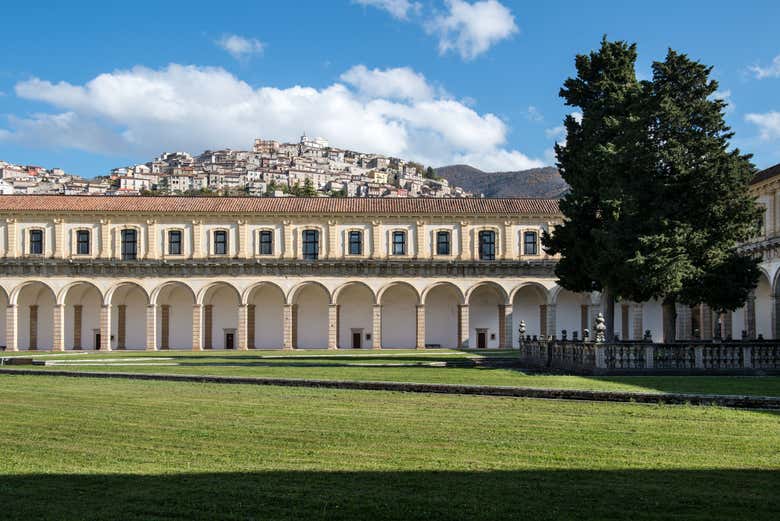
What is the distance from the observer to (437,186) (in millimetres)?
188750

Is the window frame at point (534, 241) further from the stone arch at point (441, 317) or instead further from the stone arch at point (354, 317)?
the stone arch at point (354, 317)

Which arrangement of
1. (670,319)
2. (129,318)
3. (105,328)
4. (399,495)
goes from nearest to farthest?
(399,495) < (670,319) < (105,328) < (129,318)

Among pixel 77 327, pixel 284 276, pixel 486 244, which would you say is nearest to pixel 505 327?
pixel 486 244

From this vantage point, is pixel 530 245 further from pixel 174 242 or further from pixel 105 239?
pixel 105 239

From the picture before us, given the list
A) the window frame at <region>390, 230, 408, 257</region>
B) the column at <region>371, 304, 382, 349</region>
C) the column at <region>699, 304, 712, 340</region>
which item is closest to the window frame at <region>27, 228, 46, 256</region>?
the column at <region>371, 304, 382, 349</region>

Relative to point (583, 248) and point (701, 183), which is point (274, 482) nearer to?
point (701, 183)

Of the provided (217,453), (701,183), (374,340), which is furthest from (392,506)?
(374,340)

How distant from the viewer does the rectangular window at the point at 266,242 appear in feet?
175

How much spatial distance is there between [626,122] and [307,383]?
1423cm

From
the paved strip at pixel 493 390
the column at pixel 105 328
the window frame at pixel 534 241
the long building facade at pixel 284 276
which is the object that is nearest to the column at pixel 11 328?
the long building facade at pixel 284 276

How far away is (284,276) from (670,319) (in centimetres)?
2863

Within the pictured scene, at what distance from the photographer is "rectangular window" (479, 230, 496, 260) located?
53719mm

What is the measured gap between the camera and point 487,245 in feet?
177

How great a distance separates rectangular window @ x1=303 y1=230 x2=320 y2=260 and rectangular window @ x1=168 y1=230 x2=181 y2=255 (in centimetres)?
779
